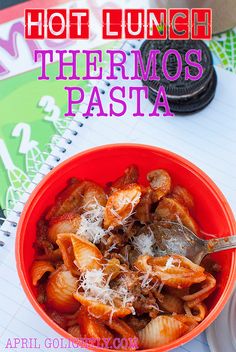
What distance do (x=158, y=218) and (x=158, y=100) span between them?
30 centimetres

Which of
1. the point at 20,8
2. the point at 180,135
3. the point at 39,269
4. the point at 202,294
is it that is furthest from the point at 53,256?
the point at 20,8

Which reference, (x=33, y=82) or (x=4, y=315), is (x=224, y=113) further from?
(x=4, y=315)

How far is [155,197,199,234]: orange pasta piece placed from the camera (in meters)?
0.90

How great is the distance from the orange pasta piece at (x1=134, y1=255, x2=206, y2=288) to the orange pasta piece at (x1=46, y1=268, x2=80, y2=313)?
0.11 meters

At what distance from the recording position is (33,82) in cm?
118

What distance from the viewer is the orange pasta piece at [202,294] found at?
840 millimetres

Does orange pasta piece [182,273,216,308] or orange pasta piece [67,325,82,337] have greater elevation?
orange pasta piece [182,273,216,308]

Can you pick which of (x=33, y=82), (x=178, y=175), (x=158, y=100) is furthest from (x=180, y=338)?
(x=33, y=82)

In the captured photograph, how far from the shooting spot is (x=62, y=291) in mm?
832

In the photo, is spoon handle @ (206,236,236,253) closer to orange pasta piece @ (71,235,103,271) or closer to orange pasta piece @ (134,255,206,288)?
orange pasta piece @ (134,255,206,288)

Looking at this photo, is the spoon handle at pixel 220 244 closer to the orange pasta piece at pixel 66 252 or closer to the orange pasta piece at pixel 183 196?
the orange pasta piece at pixel 183 196

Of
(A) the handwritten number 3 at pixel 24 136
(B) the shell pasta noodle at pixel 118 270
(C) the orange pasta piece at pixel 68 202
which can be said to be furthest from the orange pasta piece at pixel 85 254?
(A) the handwritten number 3 at pixel 24 136

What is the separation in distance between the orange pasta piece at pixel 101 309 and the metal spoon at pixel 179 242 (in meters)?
0.13

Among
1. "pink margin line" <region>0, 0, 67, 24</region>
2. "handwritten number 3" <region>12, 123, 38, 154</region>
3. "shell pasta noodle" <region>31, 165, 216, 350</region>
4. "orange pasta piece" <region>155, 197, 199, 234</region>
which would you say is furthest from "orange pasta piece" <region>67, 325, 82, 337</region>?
"pink margin line" <region>0, 0, 67, 24</region>
